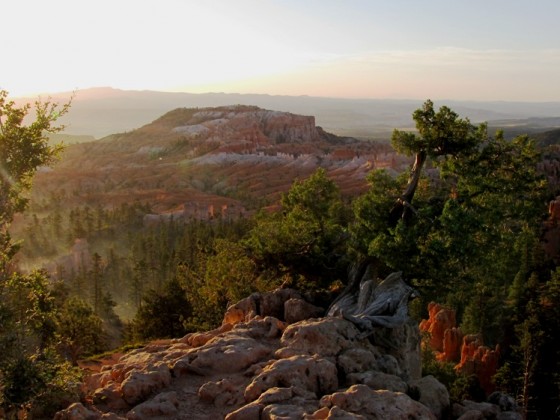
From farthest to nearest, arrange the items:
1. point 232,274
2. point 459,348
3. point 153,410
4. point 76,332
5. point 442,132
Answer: point 459,348 → point 76,332 → point 232,274 → point 442,132 → point 153,410

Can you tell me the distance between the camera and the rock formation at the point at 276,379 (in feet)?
37.9

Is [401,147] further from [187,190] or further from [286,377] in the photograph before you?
[187,190]

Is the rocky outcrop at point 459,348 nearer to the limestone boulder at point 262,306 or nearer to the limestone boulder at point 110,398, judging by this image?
the limestone boulder at point 262,306

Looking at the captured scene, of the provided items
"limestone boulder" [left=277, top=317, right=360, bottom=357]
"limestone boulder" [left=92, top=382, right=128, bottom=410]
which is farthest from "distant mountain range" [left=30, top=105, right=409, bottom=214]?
"limestone boulder" [left=92, top=382, right=128, bottom=410]

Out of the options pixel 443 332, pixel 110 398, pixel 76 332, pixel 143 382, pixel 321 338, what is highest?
pixel 321 338

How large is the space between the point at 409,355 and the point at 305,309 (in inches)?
161

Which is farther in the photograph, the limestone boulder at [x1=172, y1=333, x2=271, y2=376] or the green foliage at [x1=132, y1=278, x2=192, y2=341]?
the green foliage at [x1=132, y1=278, x2=192, y2=341]

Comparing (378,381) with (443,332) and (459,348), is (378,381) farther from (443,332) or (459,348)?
(443,332)

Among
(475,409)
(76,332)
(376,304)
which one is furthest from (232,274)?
(475,409)

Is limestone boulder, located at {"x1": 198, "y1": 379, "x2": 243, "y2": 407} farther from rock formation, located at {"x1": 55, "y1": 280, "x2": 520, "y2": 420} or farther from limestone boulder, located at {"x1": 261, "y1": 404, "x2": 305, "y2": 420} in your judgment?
limestone boulder, located at {"x1": 261, "y1": 404, "x2": 305, "y2": 420}

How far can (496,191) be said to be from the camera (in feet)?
62.3

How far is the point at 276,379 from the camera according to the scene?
12758 mm

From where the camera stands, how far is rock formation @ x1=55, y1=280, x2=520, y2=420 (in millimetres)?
11555

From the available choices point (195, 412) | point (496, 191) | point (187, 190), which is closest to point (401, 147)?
point (496, 191)
